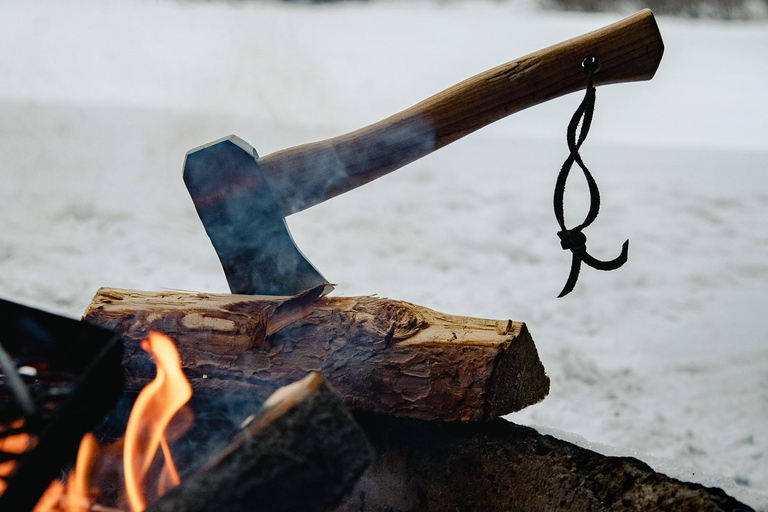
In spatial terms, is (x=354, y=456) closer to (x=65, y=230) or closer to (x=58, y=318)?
A: (x=58, y=318)

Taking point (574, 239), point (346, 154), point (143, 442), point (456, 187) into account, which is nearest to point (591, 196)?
point (574, 239)

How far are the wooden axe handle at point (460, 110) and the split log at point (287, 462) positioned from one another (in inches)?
27.2

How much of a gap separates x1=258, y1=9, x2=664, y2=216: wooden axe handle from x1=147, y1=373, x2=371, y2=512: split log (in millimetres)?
692

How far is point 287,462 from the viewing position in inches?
28.6

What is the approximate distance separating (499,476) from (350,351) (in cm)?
37

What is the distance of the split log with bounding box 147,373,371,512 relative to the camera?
27.5 inches

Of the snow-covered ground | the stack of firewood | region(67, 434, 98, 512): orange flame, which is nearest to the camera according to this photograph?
region(67, 434, 98, 512): orange flame

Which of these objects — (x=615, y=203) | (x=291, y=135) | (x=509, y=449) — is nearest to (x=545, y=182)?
(x=615, y=203)

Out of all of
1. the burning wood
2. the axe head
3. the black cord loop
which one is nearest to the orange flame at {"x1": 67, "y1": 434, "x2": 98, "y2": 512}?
the burning wood

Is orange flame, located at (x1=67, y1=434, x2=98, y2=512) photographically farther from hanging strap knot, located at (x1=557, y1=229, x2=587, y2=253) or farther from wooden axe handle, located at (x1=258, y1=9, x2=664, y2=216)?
hanging strap knot, located at (x1=557, y1=229, x2=587, y2=253)

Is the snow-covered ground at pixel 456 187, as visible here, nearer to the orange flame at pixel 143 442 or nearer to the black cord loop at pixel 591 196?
the black cord loop at pixel 591 196

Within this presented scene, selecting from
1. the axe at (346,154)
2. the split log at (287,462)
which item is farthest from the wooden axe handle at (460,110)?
the split log at (287,462)

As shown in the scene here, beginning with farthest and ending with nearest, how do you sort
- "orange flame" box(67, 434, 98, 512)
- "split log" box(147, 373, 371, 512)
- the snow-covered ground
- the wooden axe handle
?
the snow-covered ground < the wooden axe handle < "orange flame" box(67, 434, 98, 512) < "split log" box(147, 373, 371, 512)

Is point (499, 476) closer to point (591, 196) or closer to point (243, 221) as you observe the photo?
point (591, 196)
